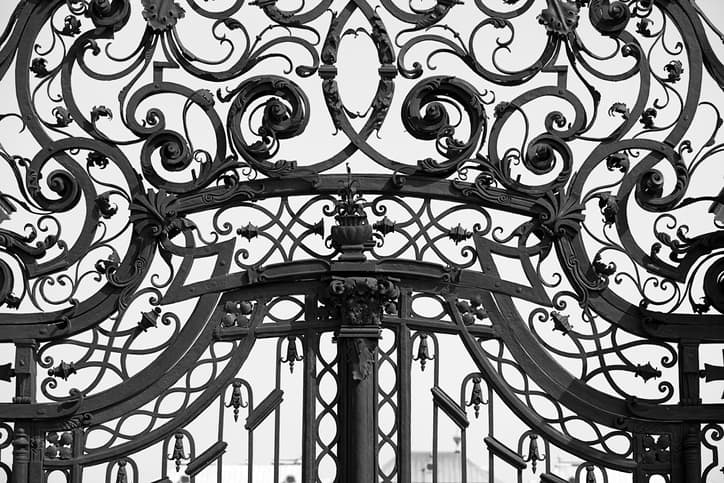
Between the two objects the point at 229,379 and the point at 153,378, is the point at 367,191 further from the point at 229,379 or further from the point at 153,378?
the point at 153,378

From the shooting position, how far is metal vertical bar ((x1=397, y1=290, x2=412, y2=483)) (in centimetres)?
673

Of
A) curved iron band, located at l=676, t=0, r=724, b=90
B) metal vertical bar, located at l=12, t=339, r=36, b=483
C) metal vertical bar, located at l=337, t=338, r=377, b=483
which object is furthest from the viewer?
curved iron band, located at l=676, t=0, r=724, b=90

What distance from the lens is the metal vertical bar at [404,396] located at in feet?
22.1

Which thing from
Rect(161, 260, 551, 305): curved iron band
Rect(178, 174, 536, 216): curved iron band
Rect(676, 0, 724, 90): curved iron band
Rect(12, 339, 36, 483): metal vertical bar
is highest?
Rect(676, 0, 724, 90): curved iron band

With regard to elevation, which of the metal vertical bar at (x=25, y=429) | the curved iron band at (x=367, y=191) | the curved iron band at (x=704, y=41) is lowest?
the metal vertical bar at (x=25, y=429)

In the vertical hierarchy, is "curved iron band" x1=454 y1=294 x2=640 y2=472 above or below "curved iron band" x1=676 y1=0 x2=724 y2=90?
below

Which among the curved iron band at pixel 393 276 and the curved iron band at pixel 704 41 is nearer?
the curved iron band at pixel 393 276

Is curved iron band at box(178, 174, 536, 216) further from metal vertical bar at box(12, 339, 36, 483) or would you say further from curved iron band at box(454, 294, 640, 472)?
metal vertical bar at box(12, 339, 36, 483)

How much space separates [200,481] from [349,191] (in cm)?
506

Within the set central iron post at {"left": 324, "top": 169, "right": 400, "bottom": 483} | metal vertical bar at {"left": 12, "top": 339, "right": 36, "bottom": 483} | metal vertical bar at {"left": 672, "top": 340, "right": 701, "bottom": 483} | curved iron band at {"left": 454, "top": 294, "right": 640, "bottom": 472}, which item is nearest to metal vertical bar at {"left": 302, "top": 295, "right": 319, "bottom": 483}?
central iron post at {"left": 324, "top": 169, "right": 400, "bottom": 483}

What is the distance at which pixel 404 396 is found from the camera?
677cm

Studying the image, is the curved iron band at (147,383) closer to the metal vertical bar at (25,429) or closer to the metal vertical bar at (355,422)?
the metal vertical bar at (25,429)

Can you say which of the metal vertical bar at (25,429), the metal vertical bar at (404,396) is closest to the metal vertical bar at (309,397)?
the metal vertical bar at (404,396)

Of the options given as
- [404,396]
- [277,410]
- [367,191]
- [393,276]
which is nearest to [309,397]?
[277,410]
